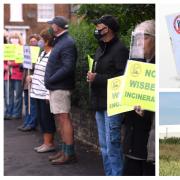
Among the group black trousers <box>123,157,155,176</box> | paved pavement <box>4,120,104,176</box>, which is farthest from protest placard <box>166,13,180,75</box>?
paved pavement <box>4,120,104,176</box>

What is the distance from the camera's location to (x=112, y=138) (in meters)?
4.87

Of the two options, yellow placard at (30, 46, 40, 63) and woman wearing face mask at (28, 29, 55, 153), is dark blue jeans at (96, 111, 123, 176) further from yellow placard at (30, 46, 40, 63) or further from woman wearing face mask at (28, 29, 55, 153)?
yellow placard at (30, 46, 40, 63)

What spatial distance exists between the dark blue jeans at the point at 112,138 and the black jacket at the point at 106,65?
146 mm

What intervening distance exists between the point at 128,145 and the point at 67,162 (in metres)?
1.72

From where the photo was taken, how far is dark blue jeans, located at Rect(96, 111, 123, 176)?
16.0 feet

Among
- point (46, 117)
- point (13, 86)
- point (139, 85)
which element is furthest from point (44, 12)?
point (139, 85)

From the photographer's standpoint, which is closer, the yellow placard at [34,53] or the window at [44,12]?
the yellow placard at [34,53]

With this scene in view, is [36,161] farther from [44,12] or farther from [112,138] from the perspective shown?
[44,12]

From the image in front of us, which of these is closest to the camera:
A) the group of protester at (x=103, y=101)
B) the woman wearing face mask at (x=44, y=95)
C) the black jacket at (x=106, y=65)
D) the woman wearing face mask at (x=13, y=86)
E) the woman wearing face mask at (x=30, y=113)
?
the group of protester at (x=103, y=101)

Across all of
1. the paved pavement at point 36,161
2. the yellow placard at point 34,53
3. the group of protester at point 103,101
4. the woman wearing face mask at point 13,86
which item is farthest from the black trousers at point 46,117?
the woman wearing face mask at point 13,86

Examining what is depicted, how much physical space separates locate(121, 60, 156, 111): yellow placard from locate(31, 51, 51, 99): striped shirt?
2.03 m

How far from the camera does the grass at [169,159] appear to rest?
4.92m

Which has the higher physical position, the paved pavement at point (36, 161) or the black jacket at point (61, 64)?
the black jacket at point (61, 64)

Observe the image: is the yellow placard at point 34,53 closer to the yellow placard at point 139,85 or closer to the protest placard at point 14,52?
the protest placard at point 14,52
